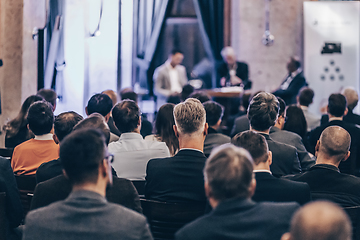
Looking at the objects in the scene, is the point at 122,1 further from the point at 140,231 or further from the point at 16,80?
the point at 140,231

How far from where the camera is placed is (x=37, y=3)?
5.26 metres

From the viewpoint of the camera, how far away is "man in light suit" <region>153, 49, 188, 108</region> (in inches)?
313

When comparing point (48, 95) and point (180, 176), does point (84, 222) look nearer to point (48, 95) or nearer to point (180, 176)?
point (180, 176)

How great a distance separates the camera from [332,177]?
244 cm

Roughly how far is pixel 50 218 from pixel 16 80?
13.1ft

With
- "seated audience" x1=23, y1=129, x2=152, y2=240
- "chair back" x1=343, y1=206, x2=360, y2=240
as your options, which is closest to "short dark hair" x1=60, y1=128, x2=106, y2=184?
"seated audience" x1=23, y1=129, x2=152, y2=240

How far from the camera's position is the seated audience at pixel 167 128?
338 cm

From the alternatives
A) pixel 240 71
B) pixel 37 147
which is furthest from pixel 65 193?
pixel 240 71

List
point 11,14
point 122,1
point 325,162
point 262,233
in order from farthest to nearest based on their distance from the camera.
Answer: point 122,1 < point 11,14 < point 325,162 < point 262,233

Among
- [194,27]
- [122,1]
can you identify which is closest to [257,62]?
[194,27]

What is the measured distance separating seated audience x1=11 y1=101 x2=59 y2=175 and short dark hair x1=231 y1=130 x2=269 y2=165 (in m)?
1.36

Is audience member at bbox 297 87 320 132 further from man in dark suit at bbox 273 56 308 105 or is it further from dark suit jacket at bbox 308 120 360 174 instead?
man in dark suit at bbox 273 56 308 105

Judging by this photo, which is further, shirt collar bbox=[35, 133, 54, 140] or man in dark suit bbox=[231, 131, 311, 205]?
shirt collar bbox=[35, 133, 54, 140]

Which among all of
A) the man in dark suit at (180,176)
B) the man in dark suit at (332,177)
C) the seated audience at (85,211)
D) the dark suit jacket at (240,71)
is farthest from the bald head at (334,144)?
the dark suit jacket at (240,71)
